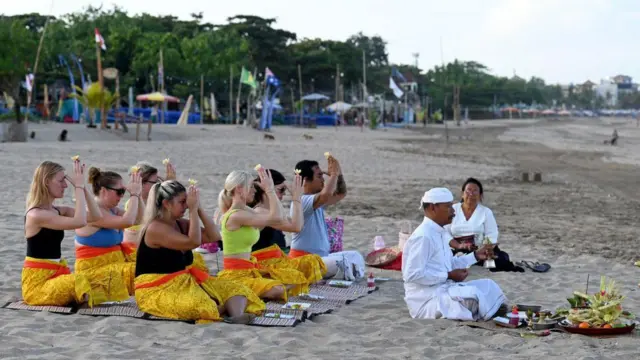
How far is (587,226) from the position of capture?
1318 centimetres

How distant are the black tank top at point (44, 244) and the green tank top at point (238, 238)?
124cm

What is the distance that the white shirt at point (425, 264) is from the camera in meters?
6.46

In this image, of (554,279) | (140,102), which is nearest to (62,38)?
(140,102)

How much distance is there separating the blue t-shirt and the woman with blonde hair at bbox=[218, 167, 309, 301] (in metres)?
0.86

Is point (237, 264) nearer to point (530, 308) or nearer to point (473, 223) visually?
point (530, 308)

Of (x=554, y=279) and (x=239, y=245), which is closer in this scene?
(x=239, y=245)

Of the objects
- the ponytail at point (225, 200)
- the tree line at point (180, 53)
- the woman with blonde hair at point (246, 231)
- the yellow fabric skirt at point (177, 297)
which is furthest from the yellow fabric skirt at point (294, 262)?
the tree line at point (180, 53)

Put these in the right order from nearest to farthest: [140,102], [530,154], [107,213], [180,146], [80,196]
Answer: [80,196]
[107,213]
[180,146]
[530,154]
[140,102]

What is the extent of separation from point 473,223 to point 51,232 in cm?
443

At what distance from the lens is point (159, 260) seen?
6.33m

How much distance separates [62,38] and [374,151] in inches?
1209

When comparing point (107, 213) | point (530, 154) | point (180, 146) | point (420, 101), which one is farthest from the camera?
point (420, 101)

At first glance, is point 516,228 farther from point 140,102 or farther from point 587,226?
point 140,102

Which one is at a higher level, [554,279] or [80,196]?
[80,196]
